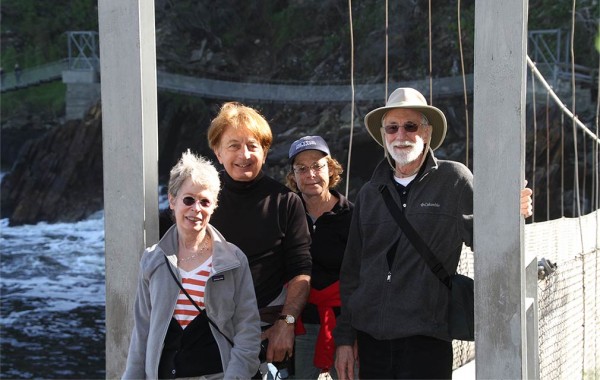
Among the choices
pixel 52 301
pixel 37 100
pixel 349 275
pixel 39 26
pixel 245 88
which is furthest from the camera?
pixel 39 26

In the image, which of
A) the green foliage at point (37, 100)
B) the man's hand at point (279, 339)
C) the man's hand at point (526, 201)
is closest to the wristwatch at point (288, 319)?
the man's hand at point (279, 339)

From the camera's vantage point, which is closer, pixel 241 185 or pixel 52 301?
pixel 241 185

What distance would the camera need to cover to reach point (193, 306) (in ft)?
7.04

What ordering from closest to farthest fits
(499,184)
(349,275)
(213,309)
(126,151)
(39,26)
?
(499,184) < (213,309) < (126,151) < (349,275) < (39,26)

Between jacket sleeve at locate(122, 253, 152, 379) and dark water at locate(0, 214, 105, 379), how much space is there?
13288 millimetres

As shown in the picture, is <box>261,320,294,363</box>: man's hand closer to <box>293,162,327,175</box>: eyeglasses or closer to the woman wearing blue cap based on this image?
the woman wearing blue cap

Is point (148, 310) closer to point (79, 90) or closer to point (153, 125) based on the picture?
point (153, 125)

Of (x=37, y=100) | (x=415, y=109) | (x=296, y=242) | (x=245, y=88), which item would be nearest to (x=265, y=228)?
(x=296, y=242)

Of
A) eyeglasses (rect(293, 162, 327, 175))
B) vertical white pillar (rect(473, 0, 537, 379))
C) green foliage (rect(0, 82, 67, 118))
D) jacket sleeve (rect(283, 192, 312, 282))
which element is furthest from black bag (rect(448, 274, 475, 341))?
green foliage (rect(0, 82, 67, 118))

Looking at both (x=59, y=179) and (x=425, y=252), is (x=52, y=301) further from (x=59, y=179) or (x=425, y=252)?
(x=425, y=252)

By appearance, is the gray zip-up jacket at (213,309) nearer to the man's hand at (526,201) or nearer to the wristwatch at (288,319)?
the wristwatch at (288,319)

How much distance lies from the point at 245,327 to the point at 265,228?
313 millimetres

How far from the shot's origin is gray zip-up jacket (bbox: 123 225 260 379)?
212 centimetres

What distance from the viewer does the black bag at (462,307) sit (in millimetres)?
2199
